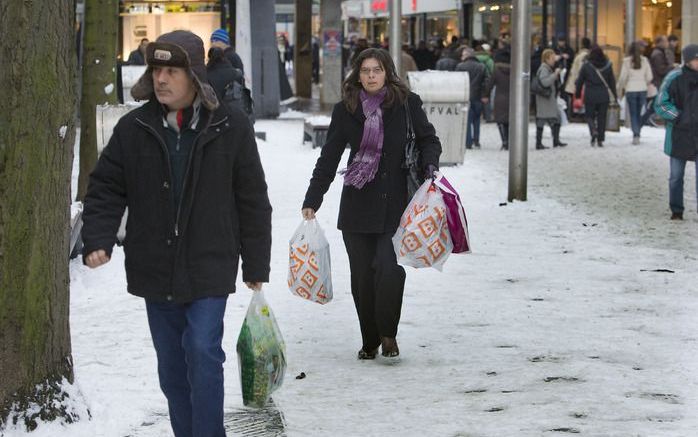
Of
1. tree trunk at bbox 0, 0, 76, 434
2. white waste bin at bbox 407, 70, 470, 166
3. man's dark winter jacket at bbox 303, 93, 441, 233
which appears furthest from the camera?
white waste bin at bbox 407, 70, 470, 166

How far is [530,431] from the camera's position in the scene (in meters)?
5.99

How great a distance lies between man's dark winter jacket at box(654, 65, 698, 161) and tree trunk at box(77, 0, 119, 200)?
5.07 metres

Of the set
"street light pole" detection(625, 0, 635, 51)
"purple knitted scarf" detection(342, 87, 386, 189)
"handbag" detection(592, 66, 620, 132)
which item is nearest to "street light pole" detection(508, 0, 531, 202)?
"purple knitted scarf" detection(342, 87, 386, 189)

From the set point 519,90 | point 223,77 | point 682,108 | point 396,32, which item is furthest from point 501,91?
point 223,77

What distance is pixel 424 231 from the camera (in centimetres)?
726

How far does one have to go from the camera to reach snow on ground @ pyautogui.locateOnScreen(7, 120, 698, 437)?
20.6 ft

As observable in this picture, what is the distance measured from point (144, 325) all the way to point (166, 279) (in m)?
3.48

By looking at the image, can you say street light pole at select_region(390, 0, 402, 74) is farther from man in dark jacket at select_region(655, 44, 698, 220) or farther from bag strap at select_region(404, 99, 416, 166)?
bag strap at select_region(404, 99, 416, 166)

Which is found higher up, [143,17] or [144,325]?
[143,17]

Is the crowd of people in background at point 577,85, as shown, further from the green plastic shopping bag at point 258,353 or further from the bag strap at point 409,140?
the green plastic shopping bag at point 258,353

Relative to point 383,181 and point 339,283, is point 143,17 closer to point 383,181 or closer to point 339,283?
point 339,283

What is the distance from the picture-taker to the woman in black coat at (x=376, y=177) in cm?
749

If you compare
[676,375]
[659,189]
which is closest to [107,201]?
[676,375]

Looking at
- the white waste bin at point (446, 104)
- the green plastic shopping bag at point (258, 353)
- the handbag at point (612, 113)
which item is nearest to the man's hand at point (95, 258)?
the green plastic shopping bag at point (258, 353)
